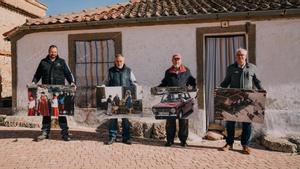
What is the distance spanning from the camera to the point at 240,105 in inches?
264

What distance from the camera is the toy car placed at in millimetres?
6914

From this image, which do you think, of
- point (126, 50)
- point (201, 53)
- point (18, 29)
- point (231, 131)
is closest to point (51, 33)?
point (18, 29)

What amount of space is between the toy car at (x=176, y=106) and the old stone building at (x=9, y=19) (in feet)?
32.6

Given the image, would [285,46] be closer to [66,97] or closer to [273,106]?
[273,106]

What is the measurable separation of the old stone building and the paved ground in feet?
28.4

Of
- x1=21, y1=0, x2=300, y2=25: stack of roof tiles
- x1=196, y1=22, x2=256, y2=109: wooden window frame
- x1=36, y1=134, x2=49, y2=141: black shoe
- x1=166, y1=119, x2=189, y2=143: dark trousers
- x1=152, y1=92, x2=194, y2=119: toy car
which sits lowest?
x1=36, y1=134, x2=49, y2=141: black shoe

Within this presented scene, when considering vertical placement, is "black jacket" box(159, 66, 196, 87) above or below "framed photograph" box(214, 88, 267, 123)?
above

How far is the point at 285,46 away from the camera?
28.5 feet

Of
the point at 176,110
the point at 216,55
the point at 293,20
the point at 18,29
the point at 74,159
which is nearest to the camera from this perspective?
the point at 74,159

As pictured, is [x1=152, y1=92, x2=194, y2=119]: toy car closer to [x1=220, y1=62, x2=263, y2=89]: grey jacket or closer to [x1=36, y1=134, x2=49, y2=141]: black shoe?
[x1=220, y1=62, x2=263, y2=89]: grey jacket

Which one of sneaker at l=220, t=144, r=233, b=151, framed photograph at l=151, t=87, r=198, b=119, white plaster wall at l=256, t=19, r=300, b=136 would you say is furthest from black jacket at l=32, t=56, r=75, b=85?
white plaster wall at l=256, t=19, r=300, b=136

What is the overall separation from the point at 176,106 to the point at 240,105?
1.24 m

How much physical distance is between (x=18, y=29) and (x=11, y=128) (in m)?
2.87

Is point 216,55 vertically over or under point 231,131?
over
